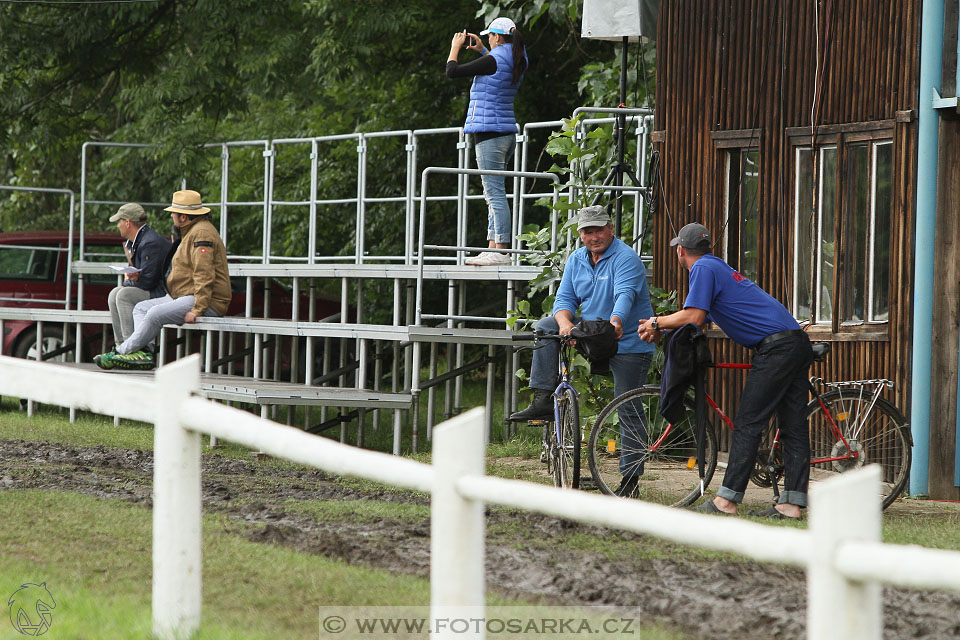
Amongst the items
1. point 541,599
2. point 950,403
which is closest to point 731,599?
point 541,599

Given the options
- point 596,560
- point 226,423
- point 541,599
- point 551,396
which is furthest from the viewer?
point 551,396

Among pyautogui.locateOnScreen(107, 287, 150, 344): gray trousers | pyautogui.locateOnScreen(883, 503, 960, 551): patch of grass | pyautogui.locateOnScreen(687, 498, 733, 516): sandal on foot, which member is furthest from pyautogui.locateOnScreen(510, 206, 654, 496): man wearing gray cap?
pyautogui.locateOnScreen(107, 287, 150, 344): gray trousers

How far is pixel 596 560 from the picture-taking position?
20.3 ft

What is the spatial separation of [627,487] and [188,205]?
6.14m

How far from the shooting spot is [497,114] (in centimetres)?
1248

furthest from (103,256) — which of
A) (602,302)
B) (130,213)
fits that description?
(602,302)

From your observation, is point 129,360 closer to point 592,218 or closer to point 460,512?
point 592,218

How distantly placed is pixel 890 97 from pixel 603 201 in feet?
9.31

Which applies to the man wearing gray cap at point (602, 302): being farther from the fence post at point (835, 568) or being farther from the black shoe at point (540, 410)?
the fence post at point (835, 568)

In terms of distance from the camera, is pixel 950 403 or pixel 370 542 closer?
pixel 370 542

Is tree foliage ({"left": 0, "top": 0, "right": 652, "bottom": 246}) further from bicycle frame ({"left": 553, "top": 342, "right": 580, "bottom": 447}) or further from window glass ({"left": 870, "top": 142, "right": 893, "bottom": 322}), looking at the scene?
bicycle frame ({"left": 553, "top": 342, "right": 580, "bottom": 447})

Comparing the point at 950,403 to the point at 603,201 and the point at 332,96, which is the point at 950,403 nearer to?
the point at 603,201

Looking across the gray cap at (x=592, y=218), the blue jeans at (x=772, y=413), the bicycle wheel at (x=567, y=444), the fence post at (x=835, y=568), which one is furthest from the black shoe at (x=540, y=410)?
the fence post at (x=835, y=568)

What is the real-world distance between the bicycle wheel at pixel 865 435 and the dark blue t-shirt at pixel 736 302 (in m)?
0.67
